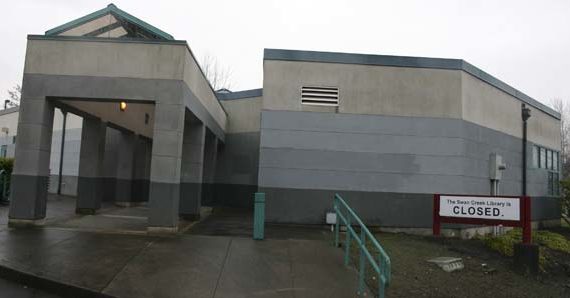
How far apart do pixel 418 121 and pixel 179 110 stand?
263 inches

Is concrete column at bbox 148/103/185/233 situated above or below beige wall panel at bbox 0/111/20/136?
below

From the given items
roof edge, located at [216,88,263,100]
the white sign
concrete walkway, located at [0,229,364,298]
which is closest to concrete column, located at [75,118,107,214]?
concrete walkway, located at [0,229,364,298]

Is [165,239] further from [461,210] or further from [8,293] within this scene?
[461,210]

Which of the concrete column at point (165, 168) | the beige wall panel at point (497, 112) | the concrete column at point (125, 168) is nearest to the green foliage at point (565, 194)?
the beige wall panel at point (497, 112)

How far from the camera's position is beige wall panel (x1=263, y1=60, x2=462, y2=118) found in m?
12.0

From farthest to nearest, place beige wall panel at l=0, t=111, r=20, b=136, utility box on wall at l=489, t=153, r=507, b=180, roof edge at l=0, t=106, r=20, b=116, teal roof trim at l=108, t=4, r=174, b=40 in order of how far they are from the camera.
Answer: roof edge at l=0, t=106, r=20, b=116 < beige wall panel at l=0, t=111, r=20, b=136 < utility box on wall at l=489, t=153, r=507, b=180 < teal roof trim at l=108, t=4, r=174, b=40

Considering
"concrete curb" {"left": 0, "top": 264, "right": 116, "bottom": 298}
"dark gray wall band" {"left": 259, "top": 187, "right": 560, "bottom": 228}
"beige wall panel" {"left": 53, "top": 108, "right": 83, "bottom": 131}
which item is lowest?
"concrete curb" {"left": 0, "top": 264, "right": 116, "bottom": 298}

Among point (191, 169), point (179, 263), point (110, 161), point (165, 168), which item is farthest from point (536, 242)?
point (110, 161)

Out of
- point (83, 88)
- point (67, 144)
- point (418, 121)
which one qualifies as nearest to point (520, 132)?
point (418, 121)

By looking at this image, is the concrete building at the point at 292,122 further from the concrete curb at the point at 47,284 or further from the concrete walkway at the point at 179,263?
the concrete curb at the point at 47,284

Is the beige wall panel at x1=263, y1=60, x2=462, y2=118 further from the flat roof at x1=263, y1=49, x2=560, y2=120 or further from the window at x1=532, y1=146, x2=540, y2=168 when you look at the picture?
the window at x1=532, y1=146, x2=540, y2=168

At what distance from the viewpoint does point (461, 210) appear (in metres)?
9.78

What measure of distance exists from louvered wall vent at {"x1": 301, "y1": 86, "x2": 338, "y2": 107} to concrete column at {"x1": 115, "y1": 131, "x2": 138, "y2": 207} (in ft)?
23.8

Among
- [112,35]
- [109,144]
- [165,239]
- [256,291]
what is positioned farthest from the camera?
[109,144]
